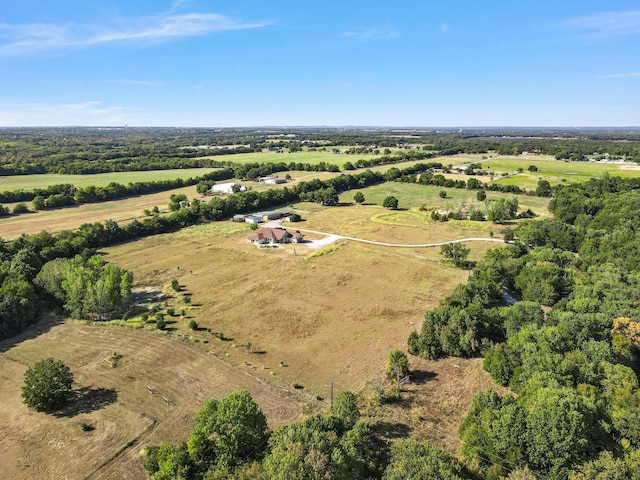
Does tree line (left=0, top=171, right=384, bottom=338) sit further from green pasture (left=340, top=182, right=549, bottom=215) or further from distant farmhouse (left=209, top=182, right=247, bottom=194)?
distant farmhouse (left=209, top=182, right=247, bottom=194)

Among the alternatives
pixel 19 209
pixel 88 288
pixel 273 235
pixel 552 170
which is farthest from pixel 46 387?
pixel 552 170

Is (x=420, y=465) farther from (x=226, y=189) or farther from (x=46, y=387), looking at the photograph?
(x=226, y=189)

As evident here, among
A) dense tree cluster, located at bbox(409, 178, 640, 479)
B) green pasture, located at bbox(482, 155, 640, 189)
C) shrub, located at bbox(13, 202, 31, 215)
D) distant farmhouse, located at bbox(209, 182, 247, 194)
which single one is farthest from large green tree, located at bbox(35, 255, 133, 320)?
green pasture, located at bbox(482, 155, 640, 189)

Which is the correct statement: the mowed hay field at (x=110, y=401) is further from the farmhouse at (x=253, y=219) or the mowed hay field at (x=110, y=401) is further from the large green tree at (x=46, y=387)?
the farmhouse at (x=253, y=219)

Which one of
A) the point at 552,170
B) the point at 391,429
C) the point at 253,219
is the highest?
the point at 552,170

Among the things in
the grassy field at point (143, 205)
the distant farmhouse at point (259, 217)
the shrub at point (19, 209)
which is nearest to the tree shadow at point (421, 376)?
the distant farmhouse at point (259, 217)
